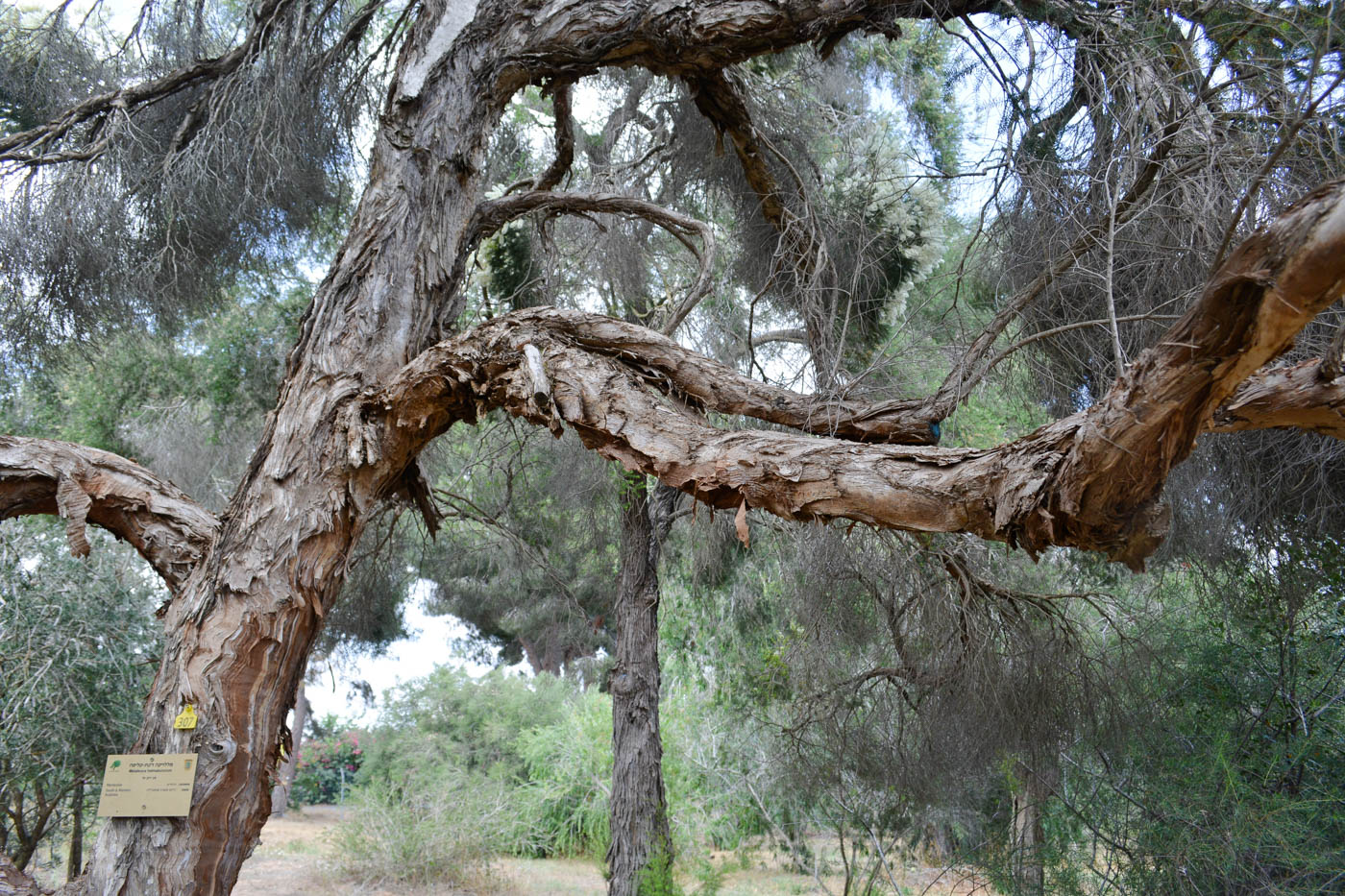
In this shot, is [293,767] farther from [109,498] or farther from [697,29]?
[697,29]

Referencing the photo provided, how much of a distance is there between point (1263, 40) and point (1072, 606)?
3309mm

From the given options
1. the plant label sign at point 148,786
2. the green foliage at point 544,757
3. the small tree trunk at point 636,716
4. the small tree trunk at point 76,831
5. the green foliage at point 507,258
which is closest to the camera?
the plant label sign at point 148,786

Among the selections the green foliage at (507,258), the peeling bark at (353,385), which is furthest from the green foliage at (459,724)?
the peeling bark at (353,385)

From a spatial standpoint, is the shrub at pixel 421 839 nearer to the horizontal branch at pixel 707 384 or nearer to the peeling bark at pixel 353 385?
the peeling bark at pixel 353 385

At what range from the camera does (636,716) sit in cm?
505

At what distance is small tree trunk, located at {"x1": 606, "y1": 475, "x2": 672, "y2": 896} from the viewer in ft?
15.9

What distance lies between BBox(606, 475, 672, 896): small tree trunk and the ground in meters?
0.92

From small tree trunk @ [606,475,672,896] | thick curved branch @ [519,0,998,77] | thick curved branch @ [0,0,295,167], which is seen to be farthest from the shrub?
thick curved branch @ [519,0,998,77]

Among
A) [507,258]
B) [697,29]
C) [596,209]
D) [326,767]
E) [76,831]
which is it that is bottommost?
[326,767]

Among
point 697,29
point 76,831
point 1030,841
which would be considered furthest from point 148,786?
point 1030,841

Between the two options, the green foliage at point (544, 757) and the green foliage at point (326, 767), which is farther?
the green foliage at point (326, 767)

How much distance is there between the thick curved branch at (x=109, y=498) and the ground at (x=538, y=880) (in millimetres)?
3937

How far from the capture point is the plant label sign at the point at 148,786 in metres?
2.48

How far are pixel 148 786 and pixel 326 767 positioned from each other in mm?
14355
